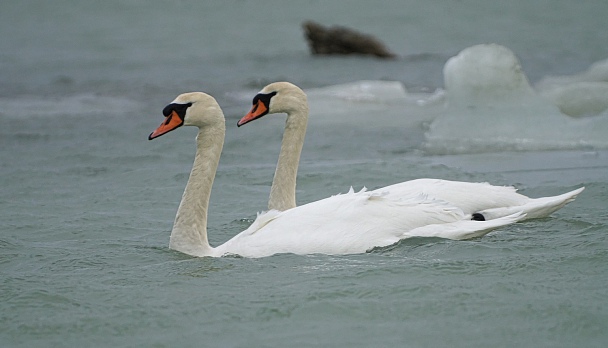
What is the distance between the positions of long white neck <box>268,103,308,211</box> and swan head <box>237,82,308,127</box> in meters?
0.06

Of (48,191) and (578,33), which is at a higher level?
(578,33)

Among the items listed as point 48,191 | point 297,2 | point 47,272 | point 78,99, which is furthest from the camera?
point 297,2

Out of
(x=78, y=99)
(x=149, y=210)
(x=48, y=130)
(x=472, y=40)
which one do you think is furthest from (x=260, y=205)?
(x=472, y=40)

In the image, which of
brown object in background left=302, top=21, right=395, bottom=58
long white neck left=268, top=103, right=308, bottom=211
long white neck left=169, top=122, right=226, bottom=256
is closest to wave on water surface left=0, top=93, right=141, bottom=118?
brown object in background left=302, top=21, right=395, bottom=58

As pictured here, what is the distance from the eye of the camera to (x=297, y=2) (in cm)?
4041

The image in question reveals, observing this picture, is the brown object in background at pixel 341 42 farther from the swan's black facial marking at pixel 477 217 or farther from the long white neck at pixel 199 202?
the long white neck at pixel 199 202

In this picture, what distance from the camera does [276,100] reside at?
323 inches

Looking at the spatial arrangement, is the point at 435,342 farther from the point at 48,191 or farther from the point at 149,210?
the point at 48,191

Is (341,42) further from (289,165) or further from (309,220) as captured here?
(309,220)

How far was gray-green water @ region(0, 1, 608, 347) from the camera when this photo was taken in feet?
19.0

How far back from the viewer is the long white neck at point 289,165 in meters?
8.20

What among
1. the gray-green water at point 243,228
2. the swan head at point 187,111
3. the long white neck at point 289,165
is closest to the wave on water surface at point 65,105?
the gray-green water at point 243,228

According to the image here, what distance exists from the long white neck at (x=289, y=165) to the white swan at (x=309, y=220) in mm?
822

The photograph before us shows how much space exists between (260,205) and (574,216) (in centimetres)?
277
